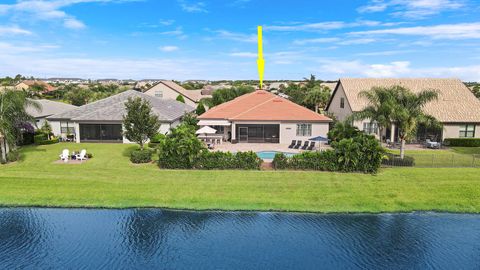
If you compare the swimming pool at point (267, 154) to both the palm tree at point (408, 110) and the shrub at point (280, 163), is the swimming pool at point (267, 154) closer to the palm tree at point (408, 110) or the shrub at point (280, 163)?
the shrub at point (280, 163)

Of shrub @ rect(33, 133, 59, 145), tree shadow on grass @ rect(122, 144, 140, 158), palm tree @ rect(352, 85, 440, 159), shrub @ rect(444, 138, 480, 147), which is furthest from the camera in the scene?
shrub @ rect(33, 133, 59, 145)

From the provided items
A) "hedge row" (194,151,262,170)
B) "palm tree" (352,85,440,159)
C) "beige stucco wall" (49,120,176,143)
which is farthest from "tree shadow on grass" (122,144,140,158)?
"palm tree" (352,85,440,159)

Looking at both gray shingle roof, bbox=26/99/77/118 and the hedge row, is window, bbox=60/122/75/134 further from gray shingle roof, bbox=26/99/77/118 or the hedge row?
the hedge row

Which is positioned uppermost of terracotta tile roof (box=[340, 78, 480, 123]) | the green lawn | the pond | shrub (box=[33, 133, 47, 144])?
terracotta tile roof (box=[340, 78, 480, 123])

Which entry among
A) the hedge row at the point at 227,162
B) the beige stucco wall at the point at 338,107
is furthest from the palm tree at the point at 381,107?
the beige stucco wall at the point at 338,107

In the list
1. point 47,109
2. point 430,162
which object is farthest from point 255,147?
point 47,109

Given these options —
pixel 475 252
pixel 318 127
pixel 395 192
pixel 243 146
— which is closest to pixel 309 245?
pixel 475 252

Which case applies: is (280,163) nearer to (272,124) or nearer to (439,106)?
(272,124)
